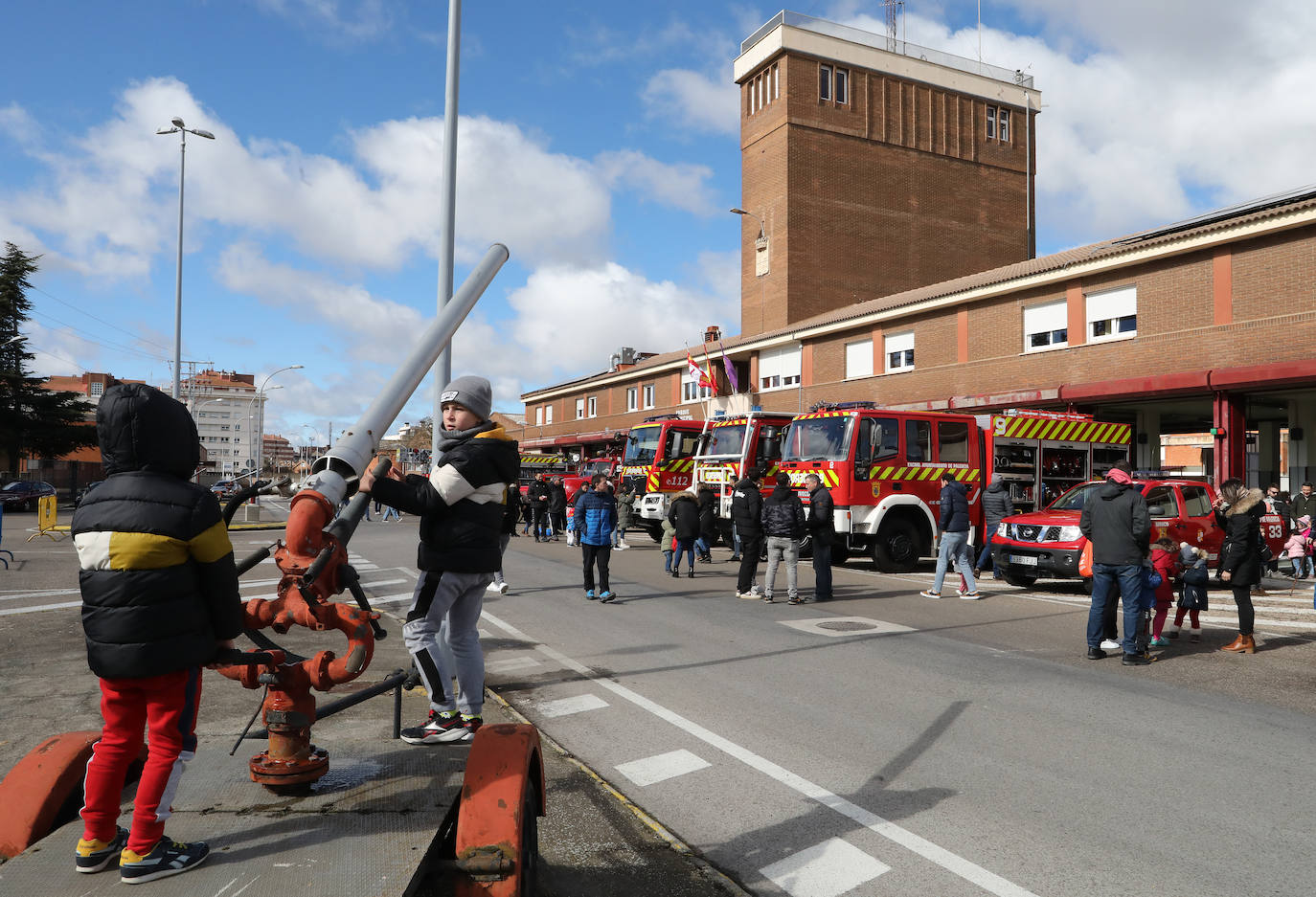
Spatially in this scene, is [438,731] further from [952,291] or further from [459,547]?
[952,291]

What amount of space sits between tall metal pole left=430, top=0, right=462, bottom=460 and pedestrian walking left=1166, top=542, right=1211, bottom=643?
24.9 ft

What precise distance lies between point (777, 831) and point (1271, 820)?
7.84ft

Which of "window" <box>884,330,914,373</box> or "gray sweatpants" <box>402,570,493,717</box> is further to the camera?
"window" <box>884,330,914,373</box>

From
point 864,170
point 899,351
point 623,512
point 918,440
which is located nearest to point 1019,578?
point 918,440

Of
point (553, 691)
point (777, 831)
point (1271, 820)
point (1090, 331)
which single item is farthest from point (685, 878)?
point (1090, 331)

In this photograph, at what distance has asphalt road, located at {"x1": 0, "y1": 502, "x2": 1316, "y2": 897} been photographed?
383 cm

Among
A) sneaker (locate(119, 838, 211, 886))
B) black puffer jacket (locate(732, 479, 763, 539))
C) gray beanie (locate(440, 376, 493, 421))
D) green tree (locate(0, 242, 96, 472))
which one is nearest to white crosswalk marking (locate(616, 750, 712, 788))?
gray beanie (locate(440, 376, 493, 421))

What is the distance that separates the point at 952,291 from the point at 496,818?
26290 millimetres

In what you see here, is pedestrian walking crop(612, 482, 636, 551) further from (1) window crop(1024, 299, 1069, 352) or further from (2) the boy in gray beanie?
(2) the boy in gray beanie

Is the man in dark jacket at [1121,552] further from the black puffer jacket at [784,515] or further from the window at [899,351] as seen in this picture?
the window at [899,351]

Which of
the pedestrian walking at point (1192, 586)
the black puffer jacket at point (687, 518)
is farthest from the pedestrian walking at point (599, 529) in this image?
the pedestrian walking at point (1192, 586)

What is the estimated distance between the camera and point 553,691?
697 cm

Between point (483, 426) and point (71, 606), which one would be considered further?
point (71, 606)

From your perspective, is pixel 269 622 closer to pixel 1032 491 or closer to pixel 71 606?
pixel 71 606
